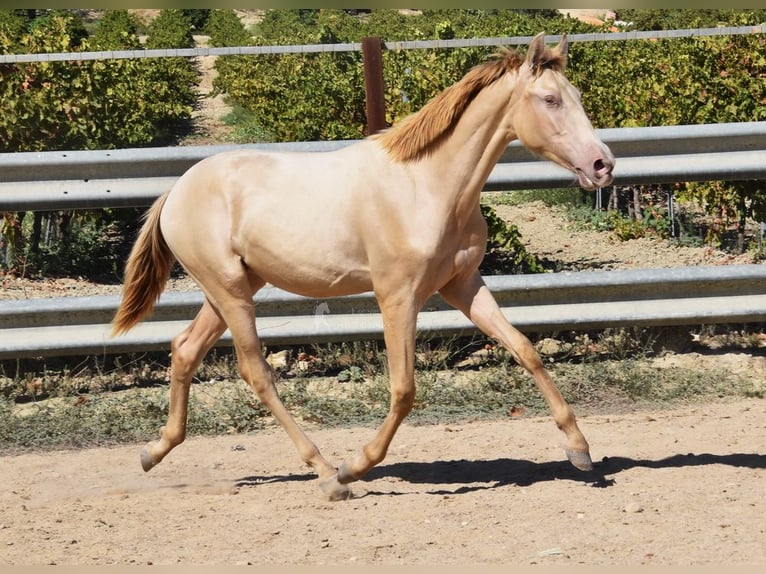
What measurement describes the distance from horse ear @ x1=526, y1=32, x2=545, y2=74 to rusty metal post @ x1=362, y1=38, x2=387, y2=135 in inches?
72.8

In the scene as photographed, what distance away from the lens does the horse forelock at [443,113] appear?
15.5 ft

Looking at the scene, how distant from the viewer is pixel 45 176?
629cm

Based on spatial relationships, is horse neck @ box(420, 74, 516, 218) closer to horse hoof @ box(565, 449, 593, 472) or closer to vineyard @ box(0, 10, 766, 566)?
horse hoof @ box(565, 449, 593, 472)

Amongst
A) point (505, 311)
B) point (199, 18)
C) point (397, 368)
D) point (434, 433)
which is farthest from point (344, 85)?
point (199, 18)

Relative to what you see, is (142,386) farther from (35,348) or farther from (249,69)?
(249,69)

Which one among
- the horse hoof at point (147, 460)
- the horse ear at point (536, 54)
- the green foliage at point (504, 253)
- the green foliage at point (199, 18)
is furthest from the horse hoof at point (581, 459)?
the green foliage at point (199, 18)

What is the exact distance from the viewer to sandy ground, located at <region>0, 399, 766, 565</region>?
13.1ft

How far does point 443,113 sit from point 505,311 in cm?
186

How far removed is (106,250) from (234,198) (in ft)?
22.6

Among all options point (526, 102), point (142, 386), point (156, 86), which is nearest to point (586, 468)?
point (526, 102)

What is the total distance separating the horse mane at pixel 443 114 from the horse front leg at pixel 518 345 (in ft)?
2.03

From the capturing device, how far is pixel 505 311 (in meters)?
6.35

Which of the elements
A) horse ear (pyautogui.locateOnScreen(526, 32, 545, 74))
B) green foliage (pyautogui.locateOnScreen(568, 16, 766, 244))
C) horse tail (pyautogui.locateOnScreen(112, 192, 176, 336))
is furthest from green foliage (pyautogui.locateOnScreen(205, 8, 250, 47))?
horse ear (pyautogui.locateOnScreen(526, 32, 545, 74))

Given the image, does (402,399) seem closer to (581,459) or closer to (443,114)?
(581,459)
